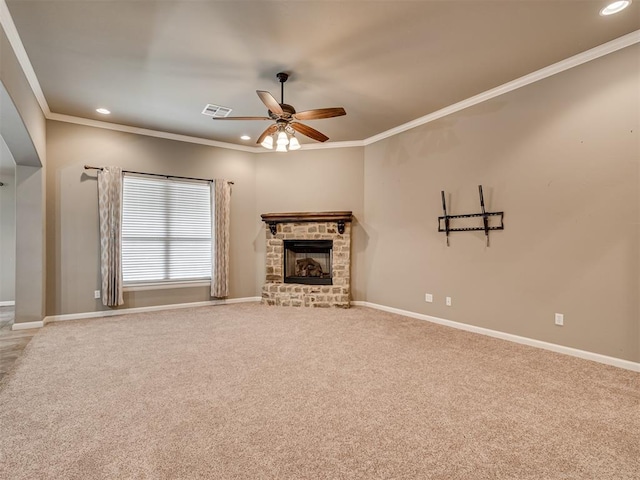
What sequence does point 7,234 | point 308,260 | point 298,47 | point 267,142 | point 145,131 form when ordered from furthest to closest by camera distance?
1. point 7,234
2. point 308,260
3. point 145,131
4. point 267,142
5. point 298,47

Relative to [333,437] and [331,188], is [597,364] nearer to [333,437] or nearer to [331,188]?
[333,437]

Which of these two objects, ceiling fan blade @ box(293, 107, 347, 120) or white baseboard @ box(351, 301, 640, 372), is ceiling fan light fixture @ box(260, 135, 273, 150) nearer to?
ceiling fan blade @ box(293, 107, 347, 120)

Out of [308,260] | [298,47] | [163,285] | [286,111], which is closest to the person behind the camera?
[298,47]

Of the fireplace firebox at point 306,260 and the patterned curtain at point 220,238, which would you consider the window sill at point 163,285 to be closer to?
the patterned curtain at point 220,238

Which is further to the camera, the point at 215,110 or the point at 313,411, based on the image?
the point at 215,110

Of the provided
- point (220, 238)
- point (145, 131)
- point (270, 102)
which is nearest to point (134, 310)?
point (220, 238)

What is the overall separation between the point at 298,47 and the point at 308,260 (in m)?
3.78

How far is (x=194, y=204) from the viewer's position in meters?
5.57

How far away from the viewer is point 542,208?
3363 mm

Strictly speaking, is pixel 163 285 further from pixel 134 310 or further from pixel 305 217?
pixel 305 217

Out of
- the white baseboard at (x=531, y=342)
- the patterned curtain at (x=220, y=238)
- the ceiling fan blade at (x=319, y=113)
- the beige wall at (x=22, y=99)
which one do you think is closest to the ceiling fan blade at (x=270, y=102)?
the ceiling fan blade at (x=319, y=113)

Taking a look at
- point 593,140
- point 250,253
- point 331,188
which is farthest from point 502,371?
point 250,253

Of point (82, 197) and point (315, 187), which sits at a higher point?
point (315, 187)

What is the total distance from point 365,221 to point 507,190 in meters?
2.37
